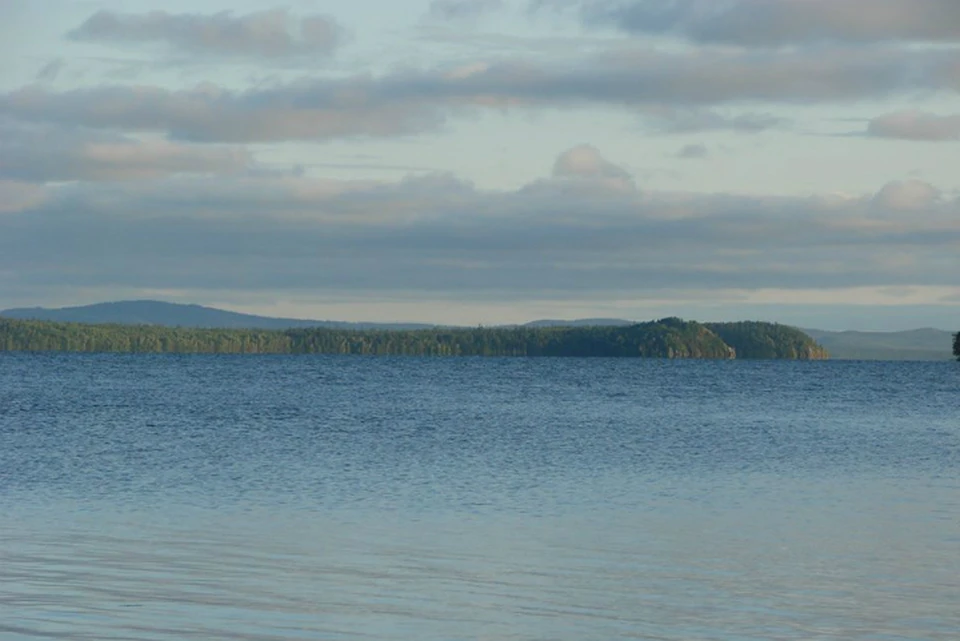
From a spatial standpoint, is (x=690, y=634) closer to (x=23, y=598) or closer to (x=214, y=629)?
(x=214, y=629)

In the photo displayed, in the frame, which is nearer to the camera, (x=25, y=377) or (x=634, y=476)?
(x=634, y=476)

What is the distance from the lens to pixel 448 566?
21875mm

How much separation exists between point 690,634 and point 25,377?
11016 centimetres

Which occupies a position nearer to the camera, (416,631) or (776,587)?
(416,631)

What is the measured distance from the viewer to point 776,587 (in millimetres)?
20625

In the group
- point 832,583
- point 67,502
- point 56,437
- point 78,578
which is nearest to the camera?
point 78,578

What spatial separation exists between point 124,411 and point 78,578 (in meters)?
49.1

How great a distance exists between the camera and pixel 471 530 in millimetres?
26234

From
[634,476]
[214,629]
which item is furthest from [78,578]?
[634,476]

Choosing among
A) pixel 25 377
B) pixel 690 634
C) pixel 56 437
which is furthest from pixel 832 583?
pixel 25 377

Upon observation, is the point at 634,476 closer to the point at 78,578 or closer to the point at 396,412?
the point at 78,578

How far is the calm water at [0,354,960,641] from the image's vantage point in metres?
17.8

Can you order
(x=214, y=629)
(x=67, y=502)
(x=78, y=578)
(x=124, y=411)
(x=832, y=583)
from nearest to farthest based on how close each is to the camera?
(x=214, y=629), (x=78, y=578), (x=832, y=583), (x=67, y=502), (x=124, y=411)

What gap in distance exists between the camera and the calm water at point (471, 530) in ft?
58.4
